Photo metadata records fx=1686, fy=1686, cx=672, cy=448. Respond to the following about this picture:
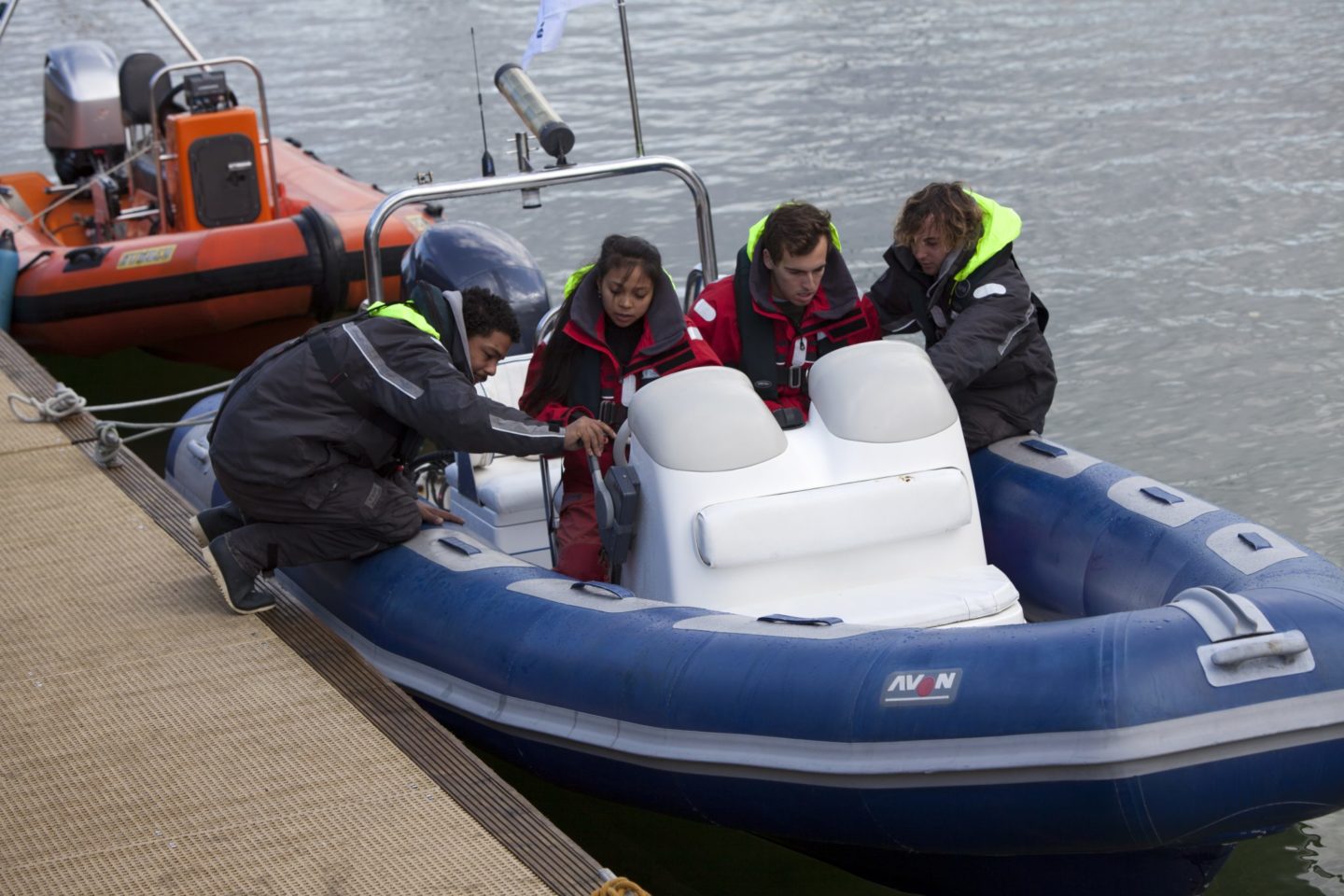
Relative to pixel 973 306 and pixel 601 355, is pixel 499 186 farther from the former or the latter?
pixel 973 306

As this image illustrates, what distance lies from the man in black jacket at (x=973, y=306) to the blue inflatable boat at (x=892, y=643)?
10 cm

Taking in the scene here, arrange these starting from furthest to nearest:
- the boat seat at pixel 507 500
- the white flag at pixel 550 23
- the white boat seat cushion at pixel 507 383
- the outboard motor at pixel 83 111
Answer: the outboard motor at pixel 83 111
the white boat seat cushion at pixel 507 383
the white flag at pixel 550 23
the boat seat at pixel 507 500

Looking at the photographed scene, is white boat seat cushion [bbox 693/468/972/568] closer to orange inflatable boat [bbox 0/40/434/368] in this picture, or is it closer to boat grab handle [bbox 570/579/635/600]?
boat grab handle [bbox 570/579/635/600]

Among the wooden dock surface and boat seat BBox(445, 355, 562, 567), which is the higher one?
boat seat BBox(445, 355, 562, 567)

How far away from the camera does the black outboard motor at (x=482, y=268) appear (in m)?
4.70

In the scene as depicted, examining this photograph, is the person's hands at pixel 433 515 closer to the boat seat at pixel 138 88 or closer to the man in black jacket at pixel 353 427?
the man in black jacket at pixel 353 427

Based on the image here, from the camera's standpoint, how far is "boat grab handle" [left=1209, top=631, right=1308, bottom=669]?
2439mm

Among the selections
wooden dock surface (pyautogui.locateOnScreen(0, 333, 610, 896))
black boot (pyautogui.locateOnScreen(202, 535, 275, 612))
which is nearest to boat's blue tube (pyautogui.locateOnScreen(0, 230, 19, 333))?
wooden dock surface (pyautogui.locateOnScreen(0, 333, 610, 896))

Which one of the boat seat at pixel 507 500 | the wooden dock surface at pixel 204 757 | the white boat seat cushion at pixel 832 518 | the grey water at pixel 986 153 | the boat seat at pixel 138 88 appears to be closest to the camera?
the wooden dock surface at pixel 204 757

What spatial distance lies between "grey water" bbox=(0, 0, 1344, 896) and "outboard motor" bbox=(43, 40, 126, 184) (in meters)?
1.14

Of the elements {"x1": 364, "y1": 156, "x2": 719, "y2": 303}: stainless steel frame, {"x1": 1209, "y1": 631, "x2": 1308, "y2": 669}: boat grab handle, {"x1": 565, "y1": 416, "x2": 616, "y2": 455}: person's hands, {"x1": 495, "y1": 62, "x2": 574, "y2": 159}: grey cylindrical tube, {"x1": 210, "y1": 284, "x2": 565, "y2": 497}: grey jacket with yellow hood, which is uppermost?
{"x1": 495, "y1": 62, "x2": 574, "y2": 159}: grey cylindrical tube

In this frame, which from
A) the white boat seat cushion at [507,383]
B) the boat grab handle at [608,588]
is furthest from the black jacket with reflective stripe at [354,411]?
the white boat seat cushion at [507,383]

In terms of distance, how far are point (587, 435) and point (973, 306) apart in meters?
0.86

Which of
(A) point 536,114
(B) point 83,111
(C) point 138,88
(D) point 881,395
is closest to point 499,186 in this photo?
(A) point 536,114
